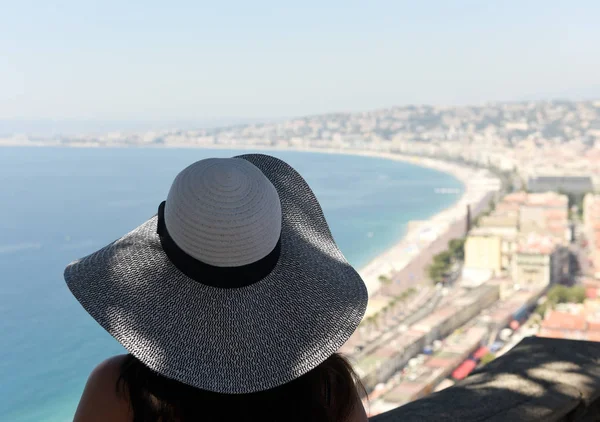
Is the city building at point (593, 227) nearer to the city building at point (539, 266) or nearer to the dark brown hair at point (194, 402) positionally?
the city building at point (539, 266)

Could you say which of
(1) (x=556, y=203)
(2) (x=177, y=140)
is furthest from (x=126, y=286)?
(2) (x=177, y=140)

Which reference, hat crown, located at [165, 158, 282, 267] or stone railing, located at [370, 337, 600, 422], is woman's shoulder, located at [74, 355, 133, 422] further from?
stone railing, located at [370, 337, 600, 422]

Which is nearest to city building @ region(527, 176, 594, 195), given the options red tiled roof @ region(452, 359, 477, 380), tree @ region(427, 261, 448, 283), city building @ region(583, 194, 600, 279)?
city building @ region(583, 194, 600, 279)

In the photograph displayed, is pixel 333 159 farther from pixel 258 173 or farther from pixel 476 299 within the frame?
pixel 258 173

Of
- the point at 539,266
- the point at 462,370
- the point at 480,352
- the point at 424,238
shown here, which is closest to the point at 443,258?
the point at 539,266

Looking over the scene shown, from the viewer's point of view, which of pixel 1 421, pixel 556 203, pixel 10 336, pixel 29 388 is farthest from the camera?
pixel 556 203

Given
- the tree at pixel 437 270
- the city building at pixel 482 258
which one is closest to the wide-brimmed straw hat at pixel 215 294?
the city building at pixel 482 258
